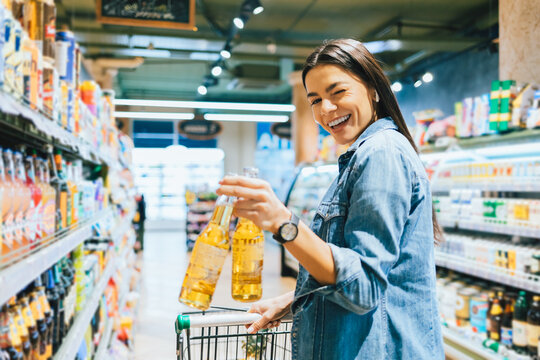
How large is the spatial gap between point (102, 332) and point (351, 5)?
672 centimetres

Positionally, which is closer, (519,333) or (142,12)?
(519,333)

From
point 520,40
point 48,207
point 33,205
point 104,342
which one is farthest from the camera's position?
point 520,40

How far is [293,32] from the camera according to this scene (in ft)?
31.3

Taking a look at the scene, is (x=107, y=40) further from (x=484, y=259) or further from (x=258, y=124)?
(x=258, y=124)

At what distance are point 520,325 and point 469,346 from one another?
48 cm

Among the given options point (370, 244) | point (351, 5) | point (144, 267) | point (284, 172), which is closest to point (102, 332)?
point (370, 244)

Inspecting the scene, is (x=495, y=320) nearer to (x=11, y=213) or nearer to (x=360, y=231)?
(x=360, y=231)

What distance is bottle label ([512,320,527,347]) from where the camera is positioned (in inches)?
124

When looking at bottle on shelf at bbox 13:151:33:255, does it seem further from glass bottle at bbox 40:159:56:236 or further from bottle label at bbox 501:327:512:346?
bottle label at bbox 501:327:512:346

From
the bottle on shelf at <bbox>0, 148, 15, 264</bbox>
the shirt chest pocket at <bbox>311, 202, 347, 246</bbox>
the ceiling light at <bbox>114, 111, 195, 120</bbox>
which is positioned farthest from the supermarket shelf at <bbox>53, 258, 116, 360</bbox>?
the ceiling light at <bbox>114, 111, 195, 120</bbox>

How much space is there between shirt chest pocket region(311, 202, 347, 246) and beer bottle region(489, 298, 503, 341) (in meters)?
2.85

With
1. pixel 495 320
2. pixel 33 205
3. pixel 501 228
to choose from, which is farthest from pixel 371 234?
pixel 495 320

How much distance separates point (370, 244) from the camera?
0.94 metres

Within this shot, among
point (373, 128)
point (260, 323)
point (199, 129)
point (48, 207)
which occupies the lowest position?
Answer: point (260, 323)
